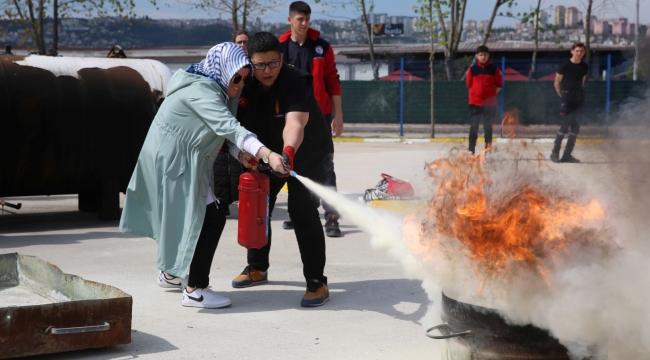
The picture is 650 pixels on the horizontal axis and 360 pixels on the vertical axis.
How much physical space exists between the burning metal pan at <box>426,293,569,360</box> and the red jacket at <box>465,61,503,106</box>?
1062cm

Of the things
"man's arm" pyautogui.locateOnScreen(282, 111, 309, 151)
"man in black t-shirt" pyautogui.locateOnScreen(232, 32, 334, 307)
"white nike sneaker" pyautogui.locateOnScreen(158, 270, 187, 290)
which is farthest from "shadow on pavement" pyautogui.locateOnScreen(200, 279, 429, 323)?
"man's arm" pyautogui.locateOnScreen(282, 111, 309, 151)

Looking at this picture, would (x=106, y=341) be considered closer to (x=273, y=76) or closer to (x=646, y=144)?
(x=273, y=76)

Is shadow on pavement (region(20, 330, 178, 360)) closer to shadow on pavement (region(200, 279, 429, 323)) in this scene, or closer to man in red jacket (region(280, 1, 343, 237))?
shadow on pavement (region(200, 279, 429, 323))

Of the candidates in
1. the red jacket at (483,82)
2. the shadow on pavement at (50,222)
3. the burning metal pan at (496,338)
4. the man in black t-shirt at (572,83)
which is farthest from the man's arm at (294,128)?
the man in black t-shirt at (572,83)

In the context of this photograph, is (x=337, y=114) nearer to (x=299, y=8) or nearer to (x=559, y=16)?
(x=299, y=8)

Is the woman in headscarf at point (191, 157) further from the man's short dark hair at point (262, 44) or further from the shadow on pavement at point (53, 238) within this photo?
the shadow on pavement at point (53, 238)

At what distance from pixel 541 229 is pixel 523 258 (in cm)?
16

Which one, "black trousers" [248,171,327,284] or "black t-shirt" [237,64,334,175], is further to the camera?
"black trousers" [248,171,327,284]

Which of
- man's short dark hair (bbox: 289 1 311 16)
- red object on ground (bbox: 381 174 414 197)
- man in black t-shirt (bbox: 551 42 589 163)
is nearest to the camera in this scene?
man's short dark hair (bbox: 289 1 311 16)

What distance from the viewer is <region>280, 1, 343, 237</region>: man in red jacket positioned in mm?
7402

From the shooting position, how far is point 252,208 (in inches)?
197

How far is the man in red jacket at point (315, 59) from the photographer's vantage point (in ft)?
24.3

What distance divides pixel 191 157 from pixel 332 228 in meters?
3.00

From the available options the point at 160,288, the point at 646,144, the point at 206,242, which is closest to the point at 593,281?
the point at 646,144
